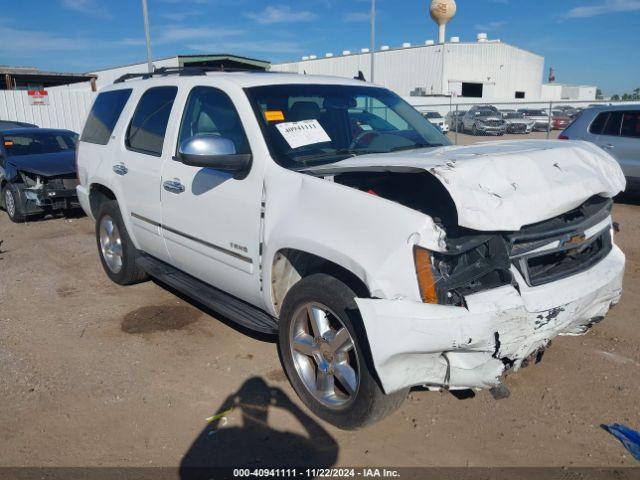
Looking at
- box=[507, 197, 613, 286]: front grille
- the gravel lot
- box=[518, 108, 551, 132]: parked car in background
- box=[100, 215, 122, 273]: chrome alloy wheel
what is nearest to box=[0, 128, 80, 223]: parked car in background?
box=[100, 215, 122, 273]: chrome alloy wheel

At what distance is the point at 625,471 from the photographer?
2746 millimetres

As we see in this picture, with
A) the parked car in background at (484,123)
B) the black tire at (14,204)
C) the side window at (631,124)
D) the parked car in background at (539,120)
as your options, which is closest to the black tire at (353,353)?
the black tire at (14,204)

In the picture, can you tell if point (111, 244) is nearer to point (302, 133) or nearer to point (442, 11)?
point (302, 133)

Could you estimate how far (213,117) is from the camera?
4.05m

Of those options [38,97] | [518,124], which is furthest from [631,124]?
[38,97]

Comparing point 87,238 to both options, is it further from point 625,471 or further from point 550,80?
point 550,80

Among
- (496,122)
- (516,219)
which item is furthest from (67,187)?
(496,122)

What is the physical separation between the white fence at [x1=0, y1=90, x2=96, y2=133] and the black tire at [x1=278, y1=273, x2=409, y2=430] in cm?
2101

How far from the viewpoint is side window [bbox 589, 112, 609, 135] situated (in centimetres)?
999

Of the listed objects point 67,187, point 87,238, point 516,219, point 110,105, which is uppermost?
point 110,105

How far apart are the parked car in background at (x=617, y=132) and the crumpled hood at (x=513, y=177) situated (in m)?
7.08

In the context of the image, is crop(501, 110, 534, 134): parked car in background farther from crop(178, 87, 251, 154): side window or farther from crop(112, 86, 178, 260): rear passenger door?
crop(178, 87, 251, 154): side window

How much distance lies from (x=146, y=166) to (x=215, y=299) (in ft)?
4.62

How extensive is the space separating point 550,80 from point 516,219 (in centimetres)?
7662
